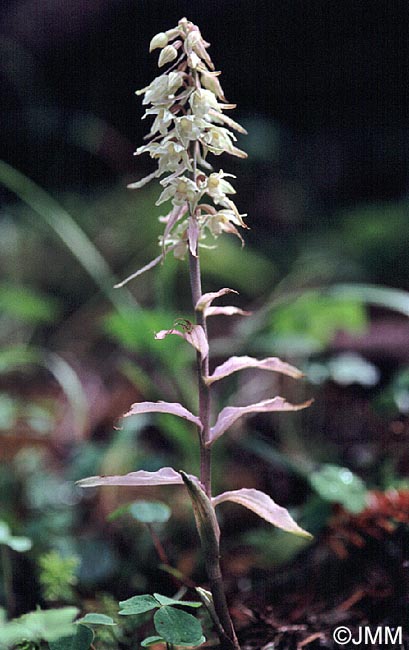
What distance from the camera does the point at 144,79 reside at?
4023mm

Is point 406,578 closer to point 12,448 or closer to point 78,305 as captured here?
point 12,448

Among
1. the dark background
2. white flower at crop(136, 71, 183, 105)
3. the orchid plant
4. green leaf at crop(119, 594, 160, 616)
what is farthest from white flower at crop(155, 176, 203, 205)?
the dark background

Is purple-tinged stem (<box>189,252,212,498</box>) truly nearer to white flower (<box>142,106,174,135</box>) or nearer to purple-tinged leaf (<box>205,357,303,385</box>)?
purple-tinged leaf (<box>205,357,303,385</box>)

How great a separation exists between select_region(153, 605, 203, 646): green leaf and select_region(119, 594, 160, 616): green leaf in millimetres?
15

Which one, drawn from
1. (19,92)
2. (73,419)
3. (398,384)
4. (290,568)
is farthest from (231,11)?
(290,568)

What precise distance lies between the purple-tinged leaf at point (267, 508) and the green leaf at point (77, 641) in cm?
24

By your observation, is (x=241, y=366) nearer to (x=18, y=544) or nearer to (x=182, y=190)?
(x=182, y=190)

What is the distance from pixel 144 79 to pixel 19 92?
32.6 inches
